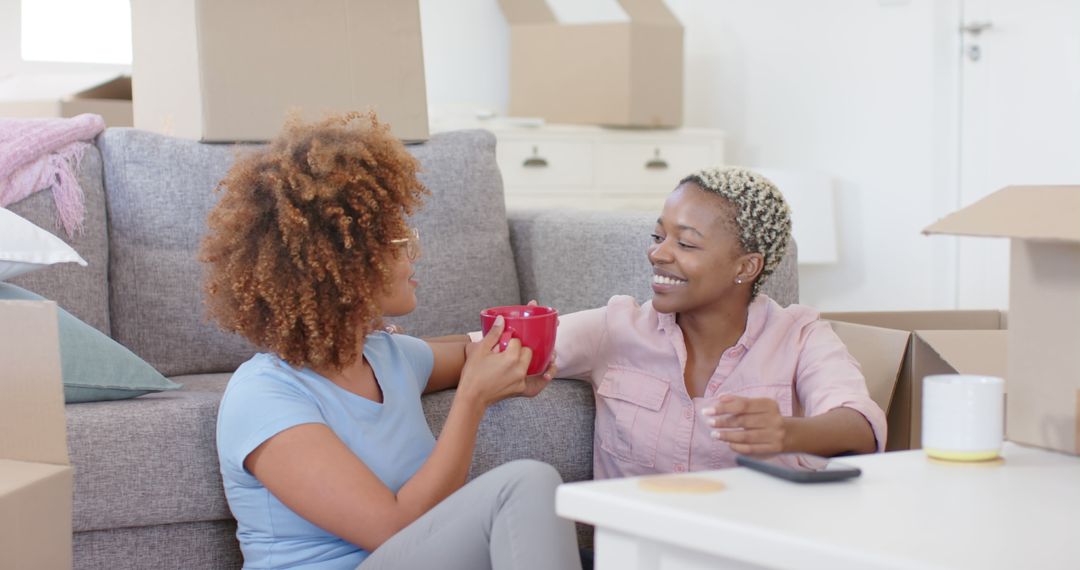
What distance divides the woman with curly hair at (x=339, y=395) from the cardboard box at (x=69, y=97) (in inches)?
53.0

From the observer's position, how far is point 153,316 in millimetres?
1948

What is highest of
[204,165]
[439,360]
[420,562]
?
[204,165]

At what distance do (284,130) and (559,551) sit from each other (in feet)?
1.90

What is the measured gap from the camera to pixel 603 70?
373 cm

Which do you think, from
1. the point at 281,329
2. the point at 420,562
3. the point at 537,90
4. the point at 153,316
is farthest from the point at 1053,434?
the point at 537,90

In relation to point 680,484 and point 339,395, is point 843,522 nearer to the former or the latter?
point 680,484

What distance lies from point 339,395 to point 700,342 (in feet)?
1.75

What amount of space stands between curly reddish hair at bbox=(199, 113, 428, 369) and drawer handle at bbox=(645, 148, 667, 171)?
2539mm

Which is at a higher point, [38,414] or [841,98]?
[841,98]

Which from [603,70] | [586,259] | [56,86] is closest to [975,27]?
[603,70]

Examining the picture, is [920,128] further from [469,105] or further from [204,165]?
[204,165]

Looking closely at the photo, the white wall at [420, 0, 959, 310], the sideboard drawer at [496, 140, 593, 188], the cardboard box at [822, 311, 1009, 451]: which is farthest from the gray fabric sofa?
the white wall at [420, 0, 959, 310]

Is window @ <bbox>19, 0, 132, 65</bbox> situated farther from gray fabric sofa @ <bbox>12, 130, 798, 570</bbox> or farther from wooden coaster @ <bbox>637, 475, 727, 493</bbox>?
wooden coaster @ <bbox>637, 475, 727, 493</bbox>

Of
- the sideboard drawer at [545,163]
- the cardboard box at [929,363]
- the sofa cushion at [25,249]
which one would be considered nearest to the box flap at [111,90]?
the sideboard drawer at [545,163]
